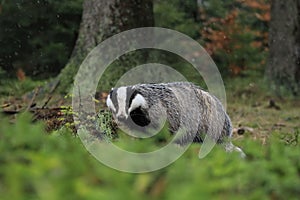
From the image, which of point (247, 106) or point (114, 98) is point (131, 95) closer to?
point (114, 98)

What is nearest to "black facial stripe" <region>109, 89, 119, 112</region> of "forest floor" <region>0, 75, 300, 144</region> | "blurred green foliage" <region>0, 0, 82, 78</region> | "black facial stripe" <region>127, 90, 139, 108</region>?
"black facial stripe" <region>127, 90, 139, 108</region>

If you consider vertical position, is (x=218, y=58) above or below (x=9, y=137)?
below

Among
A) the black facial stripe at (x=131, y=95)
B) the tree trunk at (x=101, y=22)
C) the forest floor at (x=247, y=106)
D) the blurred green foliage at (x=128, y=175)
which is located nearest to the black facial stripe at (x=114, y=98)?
the black facial stripe at (x=131, y=95)

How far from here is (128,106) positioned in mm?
5203

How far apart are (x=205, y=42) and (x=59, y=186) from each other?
16.5 meters

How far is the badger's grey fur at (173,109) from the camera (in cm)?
520

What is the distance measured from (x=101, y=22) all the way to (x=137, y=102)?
23.2ft

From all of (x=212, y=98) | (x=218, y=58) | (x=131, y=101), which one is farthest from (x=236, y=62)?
(x=131, y=101)

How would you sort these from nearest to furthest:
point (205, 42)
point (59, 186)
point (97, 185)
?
point (59, 186), point (97, 185), point (205, 42)

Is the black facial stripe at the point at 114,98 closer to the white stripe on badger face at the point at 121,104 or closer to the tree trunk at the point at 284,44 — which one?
the white stripe on badger face at the point at 121,104

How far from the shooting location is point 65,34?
16359 mm

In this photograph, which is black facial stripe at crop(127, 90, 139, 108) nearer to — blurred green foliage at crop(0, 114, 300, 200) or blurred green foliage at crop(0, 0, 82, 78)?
blurred green foliage at crop(0, 114, 300, 200)

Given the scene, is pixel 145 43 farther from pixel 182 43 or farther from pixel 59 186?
pixel 59 186

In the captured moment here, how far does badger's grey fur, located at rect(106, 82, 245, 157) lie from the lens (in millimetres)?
5203
